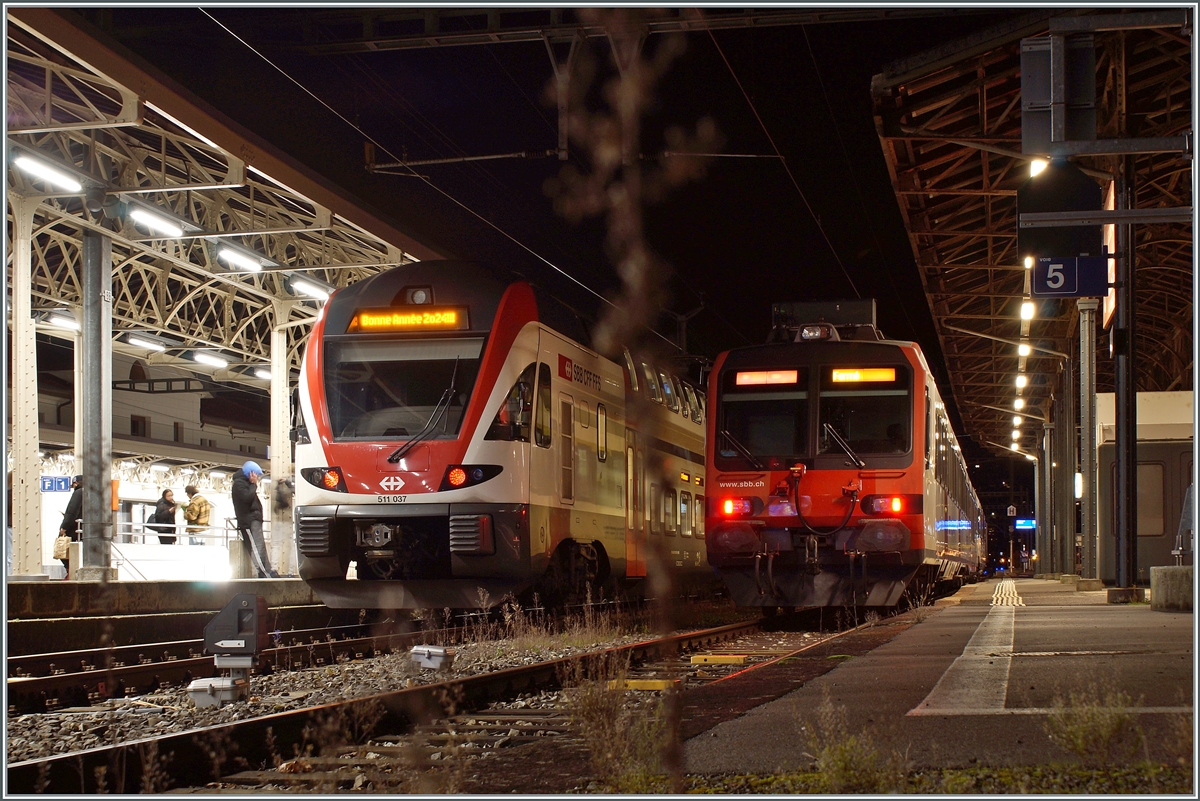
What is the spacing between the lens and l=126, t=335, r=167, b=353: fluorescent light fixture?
29.9m

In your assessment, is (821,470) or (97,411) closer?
(821,470)

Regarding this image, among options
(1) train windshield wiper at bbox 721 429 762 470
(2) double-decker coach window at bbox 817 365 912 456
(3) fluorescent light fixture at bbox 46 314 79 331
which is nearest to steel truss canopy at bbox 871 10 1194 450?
(2) double-decker coach window at bbox 817 365 912 456

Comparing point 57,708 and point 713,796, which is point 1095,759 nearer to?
point 713,796

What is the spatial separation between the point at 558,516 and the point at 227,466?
30351 mm

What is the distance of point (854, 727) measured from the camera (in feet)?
20.5

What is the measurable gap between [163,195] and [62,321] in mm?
5770

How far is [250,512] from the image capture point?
18109 millimetres

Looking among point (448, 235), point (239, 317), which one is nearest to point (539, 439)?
point (448, 235)

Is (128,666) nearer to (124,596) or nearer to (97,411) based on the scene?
(124,596)

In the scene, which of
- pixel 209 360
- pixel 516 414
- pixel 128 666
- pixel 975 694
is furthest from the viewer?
pixel 209 360

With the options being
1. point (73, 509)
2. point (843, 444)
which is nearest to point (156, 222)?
point (73, 509)

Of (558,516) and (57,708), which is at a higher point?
(558,516)

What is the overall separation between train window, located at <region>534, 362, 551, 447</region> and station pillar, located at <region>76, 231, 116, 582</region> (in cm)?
677

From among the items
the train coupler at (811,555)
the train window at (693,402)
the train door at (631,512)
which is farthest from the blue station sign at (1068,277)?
the train window at (693,402)
